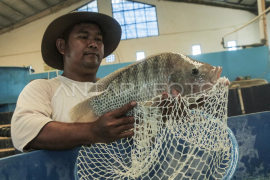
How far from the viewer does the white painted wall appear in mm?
9773

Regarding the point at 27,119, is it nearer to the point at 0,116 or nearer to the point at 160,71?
the point at 160,71

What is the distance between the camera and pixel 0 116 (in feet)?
9.69

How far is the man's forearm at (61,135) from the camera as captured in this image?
753 millimetres

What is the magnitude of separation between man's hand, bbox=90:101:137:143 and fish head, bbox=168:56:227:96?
0.16m

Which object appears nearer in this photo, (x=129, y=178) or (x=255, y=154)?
(x=129, y=178)

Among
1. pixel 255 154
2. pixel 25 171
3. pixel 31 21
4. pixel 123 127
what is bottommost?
Result: pixel 255 154

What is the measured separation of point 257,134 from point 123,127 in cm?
62

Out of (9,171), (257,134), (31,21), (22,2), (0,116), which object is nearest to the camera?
(9,171)

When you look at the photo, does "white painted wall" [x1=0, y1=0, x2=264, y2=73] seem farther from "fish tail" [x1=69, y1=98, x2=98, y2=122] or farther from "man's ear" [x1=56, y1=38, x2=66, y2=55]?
"fish tail" [x1=69, y1=98, x2=98, y2=122]

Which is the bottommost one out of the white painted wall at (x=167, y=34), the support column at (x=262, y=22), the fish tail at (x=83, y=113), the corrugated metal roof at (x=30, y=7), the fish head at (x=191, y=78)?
the fish tail at (x=83, y=113)

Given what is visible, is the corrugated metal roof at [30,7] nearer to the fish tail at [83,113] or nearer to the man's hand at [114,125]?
the fish tail at [83,113]

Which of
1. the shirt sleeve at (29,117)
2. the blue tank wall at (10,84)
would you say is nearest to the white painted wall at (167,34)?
the blue tank wall at (10,84)

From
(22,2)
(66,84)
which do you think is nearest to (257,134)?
(66,84)

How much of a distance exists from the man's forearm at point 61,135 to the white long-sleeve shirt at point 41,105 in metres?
0.02
